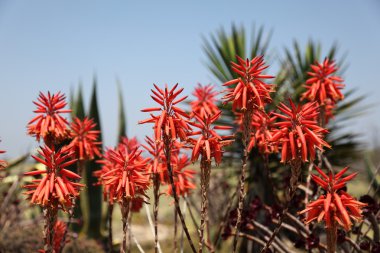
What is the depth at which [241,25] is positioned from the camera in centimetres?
905

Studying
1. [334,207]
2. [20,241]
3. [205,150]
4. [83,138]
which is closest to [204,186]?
[205,150]

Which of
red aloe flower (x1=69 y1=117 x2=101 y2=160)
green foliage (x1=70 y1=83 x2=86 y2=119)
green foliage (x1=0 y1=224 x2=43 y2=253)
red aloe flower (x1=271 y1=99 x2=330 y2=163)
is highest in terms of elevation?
green foliage (x1=70 y1=83 x2=86 y2=119)

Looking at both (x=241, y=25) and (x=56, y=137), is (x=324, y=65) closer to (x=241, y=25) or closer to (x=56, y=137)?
(x=56, y=137)

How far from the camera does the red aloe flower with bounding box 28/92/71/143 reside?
3.31 metres

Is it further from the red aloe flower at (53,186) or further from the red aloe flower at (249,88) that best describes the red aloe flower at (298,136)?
the red aloe flower at (53,186)

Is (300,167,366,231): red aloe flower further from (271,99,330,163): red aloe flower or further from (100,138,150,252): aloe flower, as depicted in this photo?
(100,138,150,252): aloe flower

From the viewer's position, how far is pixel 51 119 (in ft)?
11.0

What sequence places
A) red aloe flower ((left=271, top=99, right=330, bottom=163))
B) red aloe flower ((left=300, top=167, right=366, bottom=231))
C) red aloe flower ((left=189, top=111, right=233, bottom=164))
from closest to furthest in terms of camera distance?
red aloe flower ((left=300, top=167, right=366, bottom=231)) → red aloe flower ((left=271, top=99, right=330, bottom=163)) → red aloe flower ((left=189, top=111, right=233, bottom=164))

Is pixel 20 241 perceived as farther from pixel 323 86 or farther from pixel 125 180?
pixel 323 86

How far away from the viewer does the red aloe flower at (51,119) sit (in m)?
3.31

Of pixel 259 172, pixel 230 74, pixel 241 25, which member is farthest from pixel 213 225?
pixel 241 25

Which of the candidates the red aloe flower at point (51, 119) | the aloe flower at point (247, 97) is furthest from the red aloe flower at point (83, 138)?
the aloe flower at point (247, 97)

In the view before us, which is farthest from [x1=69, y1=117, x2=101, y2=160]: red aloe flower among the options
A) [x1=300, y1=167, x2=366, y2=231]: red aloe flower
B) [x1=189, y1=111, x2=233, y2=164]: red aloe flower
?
[x1=300, y1=167, x2=366, y2=231]: red aloe flower

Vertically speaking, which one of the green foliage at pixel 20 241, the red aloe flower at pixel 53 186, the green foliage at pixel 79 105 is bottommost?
the green foliage at pixel 20 241
